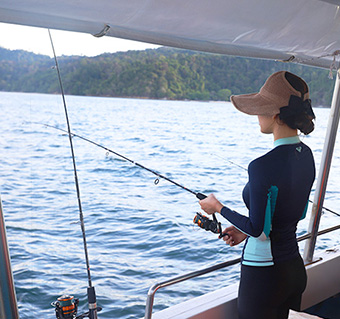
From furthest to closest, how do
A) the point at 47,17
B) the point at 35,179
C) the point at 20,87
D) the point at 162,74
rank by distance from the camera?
the point at 35,179 < the point at 162,74 < the point at 20,87 < the point at 47,17

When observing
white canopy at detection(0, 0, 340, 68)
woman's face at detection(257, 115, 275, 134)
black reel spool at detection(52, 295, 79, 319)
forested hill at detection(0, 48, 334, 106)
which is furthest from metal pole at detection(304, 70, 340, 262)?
black reel spool at detection(52, 295, 79, 319)

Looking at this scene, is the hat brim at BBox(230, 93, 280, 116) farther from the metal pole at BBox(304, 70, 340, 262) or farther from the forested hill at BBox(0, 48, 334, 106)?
the metal pole at BBox(304, 70, 340, 262)

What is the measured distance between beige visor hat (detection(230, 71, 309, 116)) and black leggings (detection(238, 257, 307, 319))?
523 mm

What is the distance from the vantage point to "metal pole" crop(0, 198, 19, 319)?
1.24 meters

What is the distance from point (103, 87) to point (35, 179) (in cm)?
855

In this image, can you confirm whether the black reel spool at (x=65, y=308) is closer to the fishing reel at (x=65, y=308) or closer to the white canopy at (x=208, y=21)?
the fishing reel at (x=65, y=308)

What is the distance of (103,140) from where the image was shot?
764 inches

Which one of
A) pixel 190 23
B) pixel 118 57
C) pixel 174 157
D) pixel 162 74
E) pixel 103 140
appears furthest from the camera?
pixel 103 140

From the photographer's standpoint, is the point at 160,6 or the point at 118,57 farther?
the point at 118,57

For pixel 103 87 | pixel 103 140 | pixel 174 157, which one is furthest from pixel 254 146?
pixel 103 87

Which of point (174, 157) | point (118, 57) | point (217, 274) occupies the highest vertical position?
point (118, 57)

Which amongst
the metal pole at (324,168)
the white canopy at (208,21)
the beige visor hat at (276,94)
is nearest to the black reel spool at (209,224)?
the beige visor hat at (276,94)

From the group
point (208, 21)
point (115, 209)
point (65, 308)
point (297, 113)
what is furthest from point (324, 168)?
point (115, 209)

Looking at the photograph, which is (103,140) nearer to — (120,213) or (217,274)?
(120,213)
